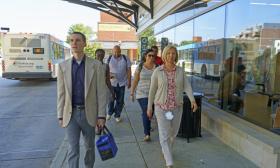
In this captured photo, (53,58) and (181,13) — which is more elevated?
(181,13)

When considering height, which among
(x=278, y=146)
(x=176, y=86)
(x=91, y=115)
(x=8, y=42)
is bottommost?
(x=278, y=146)

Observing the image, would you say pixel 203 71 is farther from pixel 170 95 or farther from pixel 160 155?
pixel 170 95

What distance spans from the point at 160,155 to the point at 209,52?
4.04 m

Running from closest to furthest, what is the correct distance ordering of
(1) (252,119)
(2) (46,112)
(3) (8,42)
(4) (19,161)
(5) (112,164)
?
(5) (112,164) → (4) (19,161) → (1) (252,119) → (2) (46,112) → (3) (8,42)

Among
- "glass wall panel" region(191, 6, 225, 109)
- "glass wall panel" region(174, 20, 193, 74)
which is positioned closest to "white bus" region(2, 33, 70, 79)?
"glass wall panel" region(174, 20, 193, 74)

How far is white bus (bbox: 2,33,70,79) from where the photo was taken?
Result: 16156 millimetres

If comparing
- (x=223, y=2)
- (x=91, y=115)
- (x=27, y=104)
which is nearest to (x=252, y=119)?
(x=223, y=2)

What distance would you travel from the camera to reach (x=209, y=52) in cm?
778

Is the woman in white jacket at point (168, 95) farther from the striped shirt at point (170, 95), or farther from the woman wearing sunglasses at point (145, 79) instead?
the woman wearing sunglasses at point (145, 79)

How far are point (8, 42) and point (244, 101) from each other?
47.4ft

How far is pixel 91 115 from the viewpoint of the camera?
11.1ft

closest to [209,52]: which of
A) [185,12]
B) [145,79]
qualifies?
[185,12]

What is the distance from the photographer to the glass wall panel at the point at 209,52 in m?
7.10

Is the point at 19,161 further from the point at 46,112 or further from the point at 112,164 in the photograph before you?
the point at 46,112
